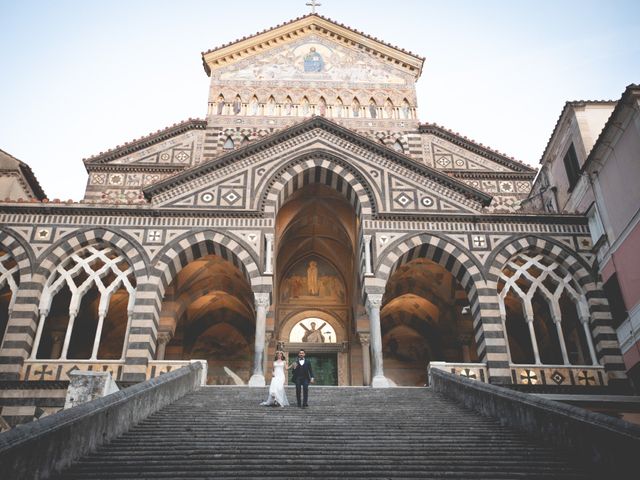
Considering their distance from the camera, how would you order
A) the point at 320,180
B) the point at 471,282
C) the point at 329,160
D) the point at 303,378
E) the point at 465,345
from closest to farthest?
the point at 303,378 < the point at 471,282 < the point at 329,160 < the point at 320,180 < the point at 465,345

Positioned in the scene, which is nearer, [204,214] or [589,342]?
[589,342]

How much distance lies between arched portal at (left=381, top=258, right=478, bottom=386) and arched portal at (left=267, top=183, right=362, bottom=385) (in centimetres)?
235

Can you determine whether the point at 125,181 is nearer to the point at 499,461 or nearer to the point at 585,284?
the point at 585,284

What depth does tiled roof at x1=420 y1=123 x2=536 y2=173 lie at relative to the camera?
93.5 feet

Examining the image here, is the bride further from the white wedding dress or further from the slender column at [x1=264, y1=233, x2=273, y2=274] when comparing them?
the slender column at [x1=264, y1=233, x2=273, y2=274]

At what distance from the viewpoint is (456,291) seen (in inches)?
963

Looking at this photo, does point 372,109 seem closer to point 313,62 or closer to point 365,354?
point 313,62

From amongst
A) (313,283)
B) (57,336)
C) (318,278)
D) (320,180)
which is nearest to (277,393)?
(320,180)

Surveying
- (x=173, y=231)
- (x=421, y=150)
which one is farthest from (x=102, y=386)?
(x=421, y=150)

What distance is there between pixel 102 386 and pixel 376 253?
10.5m

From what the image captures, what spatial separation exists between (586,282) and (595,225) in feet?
7.05

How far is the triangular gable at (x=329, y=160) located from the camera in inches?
832

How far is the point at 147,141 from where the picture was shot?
94.0 feet

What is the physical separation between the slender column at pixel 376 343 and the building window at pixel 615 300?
7775 mm
